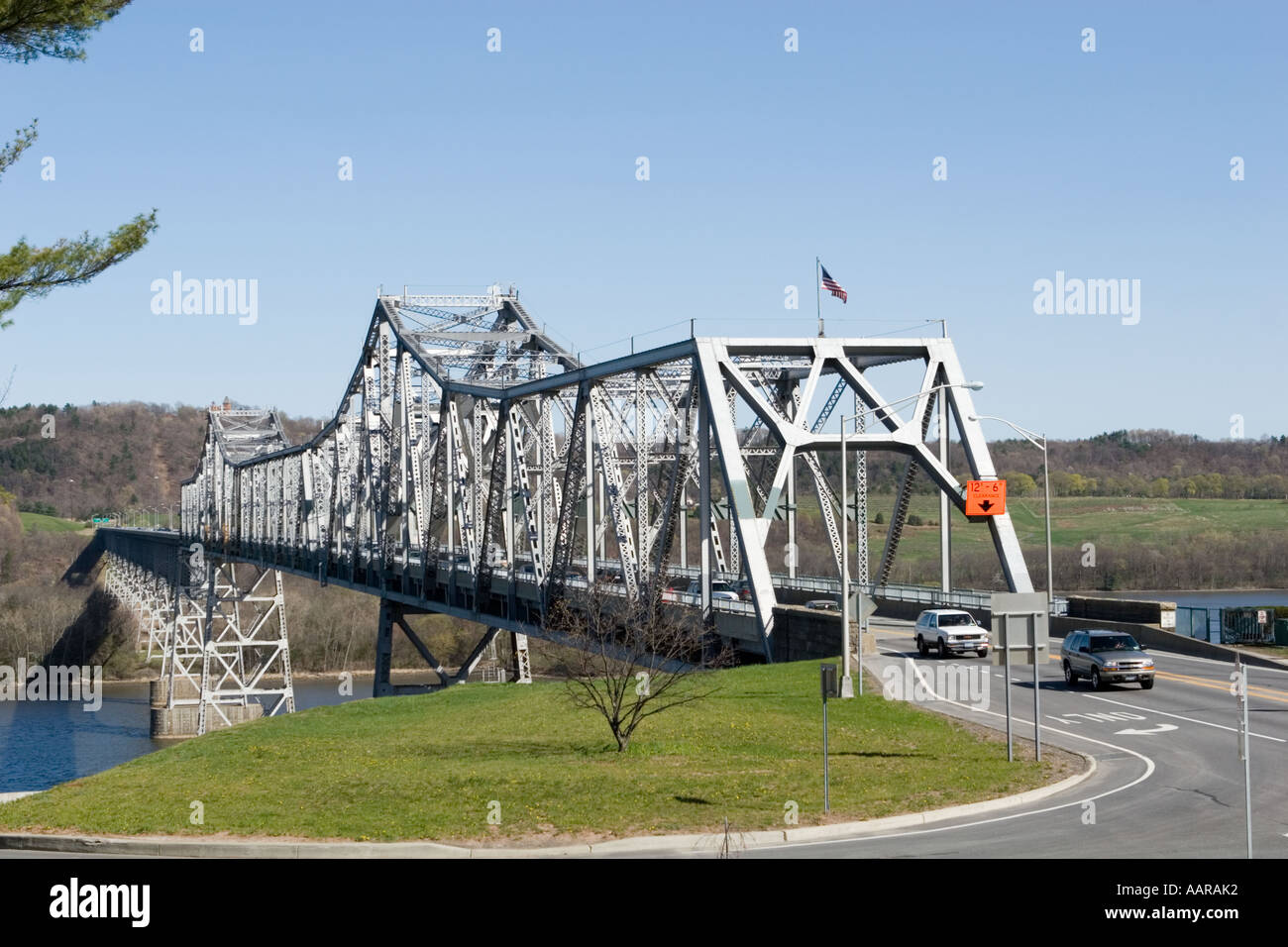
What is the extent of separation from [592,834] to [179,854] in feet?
16.2

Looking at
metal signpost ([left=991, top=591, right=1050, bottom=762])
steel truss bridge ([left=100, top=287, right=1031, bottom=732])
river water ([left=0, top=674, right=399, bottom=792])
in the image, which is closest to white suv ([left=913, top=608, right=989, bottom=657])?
steel truss bridge ([left=100, top=287, right=1031, bottom=732])

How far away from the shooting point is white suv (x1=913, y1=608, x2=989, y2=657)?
1532 inches

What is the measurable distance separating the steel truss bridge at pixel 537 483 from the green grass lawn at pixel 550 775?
836 cm

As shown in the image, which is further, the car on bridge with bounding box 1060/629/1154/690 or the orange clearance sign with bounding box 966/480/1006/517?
the orange clearance sign with bounding box 966/480/1006/517

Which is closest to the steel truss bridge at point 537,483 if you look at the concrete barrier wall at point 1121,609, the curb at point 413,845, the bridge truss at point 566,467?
the bridge truss at point 566,467

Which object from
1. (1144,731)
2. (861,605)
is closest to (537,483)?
(861,605)

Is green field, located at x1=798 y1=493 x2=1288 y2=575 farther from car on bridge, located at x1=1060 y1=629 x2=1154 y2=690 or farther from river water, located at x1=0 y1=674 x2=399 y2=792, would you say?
car on bridge, located at x1=1060 y1=629 x2=1154 y2=690

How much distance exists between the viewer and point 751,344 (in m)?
36.7

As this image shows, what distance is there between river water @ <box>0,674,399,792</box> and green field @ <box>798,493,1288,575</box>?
184ft

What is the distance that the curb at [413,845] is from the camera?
52.9 ft

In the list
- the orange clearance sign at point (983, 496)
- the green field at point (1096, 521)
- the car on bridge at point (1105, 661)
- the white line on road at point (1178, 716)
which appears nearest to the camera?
the white line on road at point (1178, 716)

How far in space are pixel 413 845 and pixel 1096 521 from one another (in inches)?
5440

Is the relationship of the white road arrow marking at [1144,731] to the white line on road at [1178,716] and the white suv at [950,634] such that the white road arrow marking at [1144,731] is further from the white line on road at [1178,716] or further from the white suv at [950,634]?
the white suv at [950,634]
